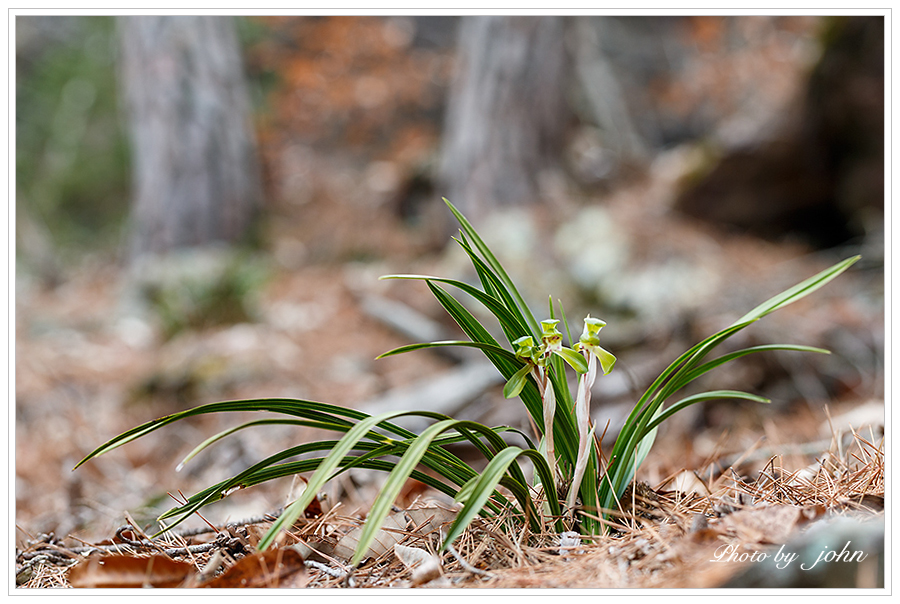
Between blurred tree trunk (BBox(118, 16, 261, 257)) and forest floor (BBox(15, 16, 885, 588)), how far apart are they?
0.60 meters

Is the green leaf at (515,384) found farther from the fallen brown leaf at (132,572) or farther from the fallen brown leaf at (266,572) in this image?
the fallen brown leaf at (132,572)

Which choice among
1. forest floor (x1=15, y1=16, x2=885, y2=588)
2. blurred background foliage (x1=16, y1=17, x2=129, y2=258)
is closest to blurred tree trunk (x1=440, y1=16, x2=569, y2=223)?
forest floor (x1=15, y1=16, x2=885, y2=588)

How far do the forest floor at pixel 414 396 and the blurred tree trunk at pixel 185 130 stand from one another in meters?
0.60

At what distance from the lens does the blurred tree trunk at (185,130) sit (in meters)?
5.00

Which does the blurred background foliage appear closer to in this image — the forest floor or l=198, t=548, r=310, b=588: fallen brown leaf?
the forest floor

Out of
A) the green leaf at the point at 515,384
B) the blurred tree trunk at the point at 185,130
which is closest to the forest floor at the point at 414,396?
the green leaf at the point at 515,384

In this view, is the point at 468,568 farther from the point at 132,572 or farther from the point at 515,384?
the point at 132,572

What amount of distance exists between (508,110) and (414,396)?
290cm

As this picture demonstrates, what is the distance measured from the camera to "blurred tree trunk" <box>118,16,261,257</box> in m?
5.00

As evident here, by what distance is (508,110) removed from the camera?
4680 millimetres
